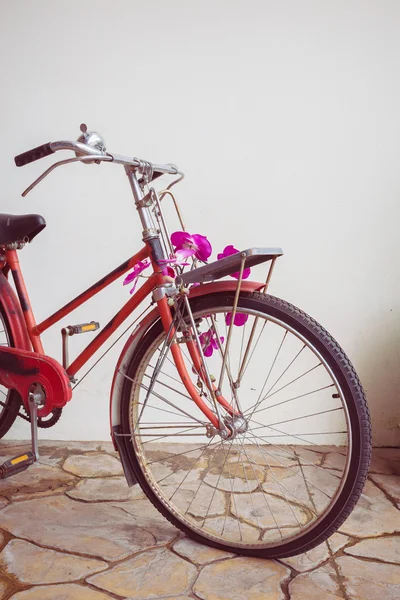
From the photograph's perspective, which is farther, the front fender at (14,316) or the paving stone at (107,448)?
the paving stone at (107,448)

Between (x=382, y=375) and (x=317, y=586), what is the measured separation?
47.1 inches

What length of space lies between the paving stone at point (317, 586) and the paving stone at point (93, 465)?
3.18ft

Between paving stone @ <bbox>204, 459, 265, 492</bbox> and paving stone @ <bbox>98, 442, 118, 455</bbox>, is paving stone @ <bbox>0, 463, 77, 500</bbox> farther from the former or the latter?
paving stone @ <bbox>204, 459, 265, 492</bbox>

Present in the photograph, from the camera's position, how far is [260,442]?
265 centimetres

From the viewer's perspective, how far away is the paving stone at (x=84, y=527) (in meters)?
1.78

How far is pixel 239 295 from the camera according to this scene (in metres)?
1.63

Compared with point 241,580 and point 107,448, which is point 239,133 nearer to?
point 107,448

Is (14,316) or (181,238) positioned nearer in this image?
(181,238)

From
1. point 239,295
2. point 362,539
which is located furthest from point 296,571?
point 239,295

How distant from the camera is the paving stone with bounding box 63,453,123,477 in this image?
232cm

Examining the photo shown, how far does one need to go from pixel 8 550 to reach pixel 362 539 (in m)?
1.17

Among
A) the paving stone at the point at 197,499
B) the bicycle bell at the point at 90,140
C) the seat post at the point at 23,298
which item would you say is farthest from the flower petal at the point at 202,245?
the paving stone at the point at 197,499

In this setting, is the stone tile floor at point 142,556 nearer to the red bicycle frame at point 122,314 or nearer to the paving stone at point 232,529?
the paving stone at point 232,529

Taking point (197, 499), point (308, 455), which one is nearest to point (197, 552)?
point (197, 499)
